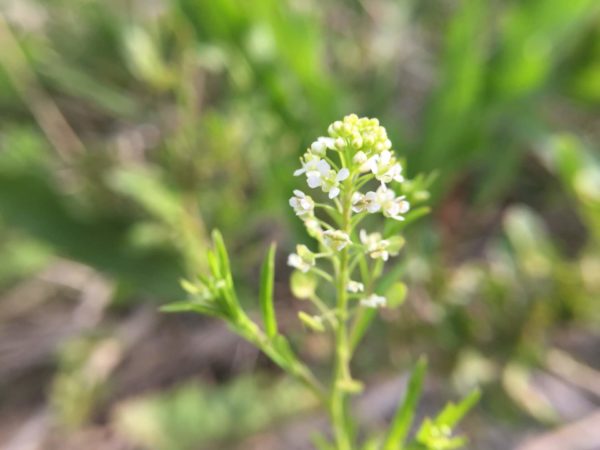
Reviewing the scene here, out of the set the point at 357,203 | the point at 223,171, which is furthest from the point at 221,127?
the point at 357,203

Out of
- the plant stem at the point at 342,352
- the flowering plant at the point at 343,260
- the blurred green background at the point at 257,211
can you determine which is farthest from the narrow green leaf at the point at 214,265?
the blurred green background at the point at 257,211

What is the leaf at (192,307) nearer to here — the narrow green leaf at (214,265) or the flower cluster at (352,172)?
the narrow green leaf at (214,265)

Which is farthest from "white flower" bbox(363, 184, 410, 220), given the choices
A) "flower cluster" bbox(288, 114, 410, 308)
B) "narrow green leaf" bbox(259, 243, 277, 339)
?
"narrow green leaf" bbox(259, 243, 277, 339)

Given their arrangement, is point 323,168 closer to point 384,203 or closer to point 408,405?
point 384,203

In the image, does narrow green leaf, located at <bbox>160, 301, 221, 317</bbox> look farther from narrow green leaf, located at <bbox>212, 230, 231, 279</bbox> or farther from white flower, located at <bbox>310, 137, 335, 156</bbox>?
white flower, located at <bbox>310, 137, 335, 156</bbox>

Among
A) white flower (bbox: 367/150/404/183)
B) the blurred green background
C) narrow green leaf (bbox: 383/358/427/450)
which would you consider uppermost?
the blurred green background

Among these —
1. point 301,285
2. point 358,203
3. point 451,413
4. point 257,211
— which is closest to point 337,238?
point 358,203
